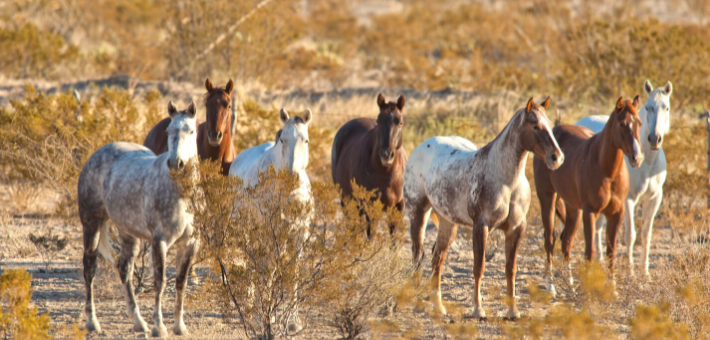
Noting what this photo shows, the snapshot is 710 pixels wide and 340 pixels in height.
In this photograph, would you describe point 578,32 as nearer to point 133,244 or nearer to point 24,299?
point 133,244

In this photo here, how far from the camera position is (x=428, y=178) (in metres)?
6.43

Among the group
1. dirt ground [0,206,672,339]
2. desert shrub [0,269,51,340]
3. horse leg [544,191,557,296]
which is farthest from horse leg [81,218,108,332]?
horse leg [544,191,557,296]

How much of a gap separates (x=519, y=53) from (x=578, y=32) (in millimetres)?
5392

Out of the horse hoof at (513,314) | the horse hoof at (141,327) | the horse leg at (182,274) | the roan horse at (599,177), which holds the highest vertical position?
the roan horse at (599,177)

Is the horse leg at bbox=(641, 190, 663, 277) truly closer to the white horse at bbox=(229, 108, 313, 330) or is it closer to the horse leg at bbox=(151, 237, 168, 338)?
the white horse at bbox=(229, 108, 313, 330)

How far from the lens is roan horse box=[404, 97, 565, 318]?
18.0 feet

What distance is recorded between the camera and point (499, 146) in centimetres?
576

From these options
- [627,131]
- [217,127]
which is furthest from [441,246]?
[217,127]

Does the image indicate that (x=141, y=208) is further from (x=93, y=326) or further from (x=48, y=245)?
(x=48, y=245)

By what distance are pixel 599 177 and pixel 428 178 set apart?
1665 millimetres

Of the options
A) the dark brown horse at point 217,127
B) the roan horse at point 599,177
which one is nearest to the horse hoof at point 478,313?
the roan horse at point 599,177

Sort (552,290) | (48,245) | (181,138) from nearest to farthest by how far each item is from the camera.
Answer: (181,138) < (552,290) < (48,245)

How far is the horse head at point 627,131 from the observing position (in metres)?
6.23

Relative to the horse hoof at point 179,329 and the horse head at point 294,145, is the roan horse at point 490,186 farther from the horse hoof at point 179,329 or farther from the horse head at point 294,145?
the horse hoof at point 179,329
